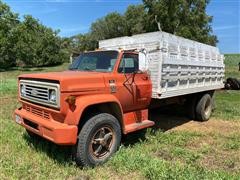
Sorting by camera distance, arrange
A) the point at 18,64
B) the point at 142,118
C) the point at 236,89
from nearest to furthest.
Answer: the point at 142,118 < the point at 236,89 < the point at 18,64

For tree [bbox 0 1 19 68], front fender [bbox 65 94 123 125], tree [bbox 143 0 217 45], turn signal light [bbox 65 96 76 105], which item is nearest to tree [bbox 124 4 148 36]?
tree [bbox 143 0 217 45]

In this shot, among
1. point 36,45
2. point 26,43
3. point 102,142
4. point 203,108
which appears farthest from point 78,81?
point 36,45

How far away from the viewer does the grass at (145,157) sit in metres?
5.20

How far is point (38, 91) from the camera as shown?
5.62 meters

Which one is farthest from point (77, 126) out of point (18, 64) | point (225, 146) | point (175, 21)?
point (18, 64)

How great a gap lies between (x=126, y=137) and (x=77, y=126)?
249 cm

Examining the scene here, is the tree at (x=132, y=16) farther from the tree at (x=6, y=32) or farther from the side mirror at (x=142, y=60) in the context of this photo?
the side mirror at (x=142, y=60)

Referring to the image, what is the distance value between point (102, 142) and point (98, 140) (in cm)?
10

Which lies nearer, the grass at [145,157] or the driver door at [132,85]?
the grass at [145,157]

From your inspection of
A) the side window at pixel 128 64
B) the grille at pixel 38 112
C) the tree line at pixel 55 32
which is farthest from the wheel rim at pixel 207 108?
the tree line at pixel 55 32

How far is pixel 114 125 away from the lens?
19.0 ft

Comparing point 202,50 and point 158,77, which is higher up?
point 202,50

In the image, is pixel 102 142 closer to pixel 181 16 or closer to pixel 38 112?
pixel 38 112

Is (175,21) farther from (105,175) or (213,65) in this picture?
(105,175)
